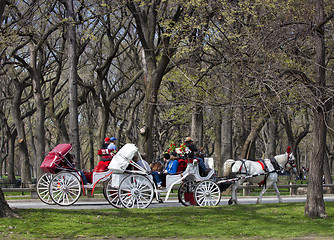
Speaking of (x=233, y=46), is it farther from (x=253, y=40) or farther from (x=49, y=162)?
(x=49, y=162)

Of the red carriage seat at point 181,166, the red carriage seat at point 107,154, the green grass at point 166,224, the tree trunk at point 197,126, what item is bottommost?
the green grass at point 166,224

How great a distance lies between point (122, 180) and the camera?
14.2 m

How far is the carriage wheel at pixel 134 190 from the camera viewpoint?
14.2m

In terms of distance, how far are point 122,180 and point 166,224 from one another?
2.79 m

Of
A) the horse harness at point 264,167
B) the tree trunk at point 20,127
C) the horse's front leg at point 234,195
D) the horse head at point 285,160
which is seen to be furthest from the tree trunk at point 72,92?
the tree trunk at point 20,127

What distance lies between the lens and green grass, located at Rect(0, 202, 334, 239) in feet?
34.0

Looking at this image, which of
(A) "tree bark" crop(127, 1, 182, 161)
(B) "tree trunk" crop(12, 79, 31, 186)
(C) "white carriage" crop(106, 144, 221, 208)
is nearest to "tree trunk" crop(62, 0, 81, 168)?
(A) "tree bark" crop(127, 1, 182, 161)

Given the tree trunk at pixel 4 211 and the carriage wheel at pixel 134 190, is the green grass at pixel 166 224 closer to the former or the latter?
the tree trunk at pixel 4 211

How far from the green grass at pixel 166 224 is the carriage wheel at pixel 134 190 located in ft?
2.66

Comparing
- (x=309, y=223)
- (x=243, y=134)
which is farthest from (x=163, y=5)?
(x=309, y=223)

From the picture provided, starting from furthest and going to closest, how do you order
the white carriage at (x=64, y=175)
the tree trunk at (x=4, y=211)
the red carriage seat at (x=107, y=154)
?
the red carriage seat at (x=107, y=154), the white carriage at (x=64, y=175), the tree trunk at (x=4, y=211)

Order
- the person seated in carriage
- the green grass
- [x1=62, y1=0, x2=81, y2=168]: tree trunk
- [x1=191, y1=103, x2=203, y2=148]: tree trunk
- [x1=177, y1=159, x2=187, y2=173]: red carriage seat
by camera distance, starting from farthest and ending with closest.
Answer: [x1=191, y1=103, x2=203, y2=148]: tree trunk, [x1=62, y1=0, x2=81, y2=168]: tree trunk, [x1=177, y1=159, x2=187, y2=173]: red carriage seat, the person seated in carriage, the green grass

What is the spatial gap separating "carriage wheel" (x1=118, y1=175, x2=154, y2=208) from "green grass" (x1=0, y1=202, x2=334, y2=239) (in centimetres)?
81

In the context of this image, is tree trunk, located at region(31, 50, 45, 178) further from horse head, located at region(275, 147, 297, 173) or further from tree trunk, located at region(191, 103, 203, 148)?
horse head, located at region(275, 147, 297, 173)
